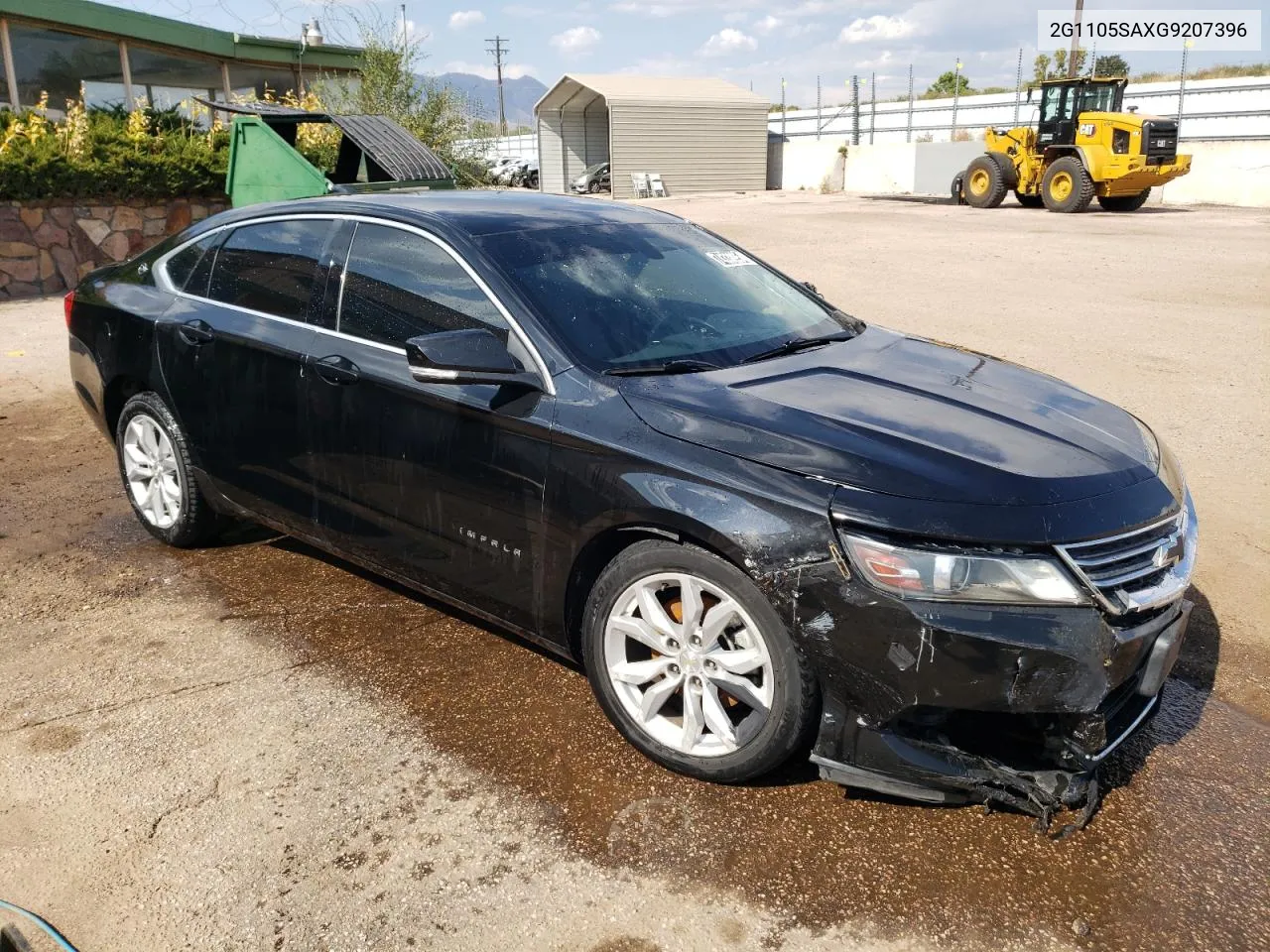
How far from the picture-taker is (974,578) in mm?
2604

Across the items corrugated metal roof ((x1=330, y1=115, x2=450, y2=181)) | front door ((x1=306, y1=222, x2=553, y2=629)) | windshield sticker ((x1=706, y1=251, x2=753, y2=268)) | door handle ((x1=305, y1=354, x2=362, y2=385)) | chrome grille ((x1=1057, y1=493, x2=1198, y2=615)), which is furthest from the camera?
corrugated metal roof ((x1=330, y1=115, x2=450, y2=181))

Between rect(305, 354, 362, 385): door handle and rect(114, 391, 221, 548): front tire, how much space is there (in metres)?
1.05

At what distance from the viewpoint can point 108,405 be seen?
504 centimetres

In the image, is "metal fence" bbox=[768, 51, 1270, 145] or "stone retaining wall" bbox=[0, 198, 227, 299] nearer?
"stone retaining wall" bbox=[0, 198, 227, 299]

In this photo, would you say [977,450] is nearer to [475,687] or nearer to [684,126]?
[475,687]

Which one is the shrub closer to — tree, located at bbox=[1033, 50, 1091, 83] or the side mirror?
the side mirror

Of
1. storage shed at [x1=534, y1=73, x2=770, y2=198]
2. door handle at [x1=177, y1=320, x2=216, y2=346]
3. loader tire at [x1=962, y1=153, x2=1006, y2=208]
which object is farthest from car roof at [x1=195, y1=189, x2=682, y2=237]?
storage shed at [x1=534, y1=73, x2=770, y2=198]

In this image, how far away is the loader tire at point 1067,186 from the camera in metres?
22.3

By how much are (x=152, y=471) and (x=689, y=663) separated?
119 inches

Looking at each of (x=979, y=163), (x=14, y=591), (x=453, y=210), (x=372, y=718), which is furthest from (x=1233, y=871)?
(x=979, y=163)

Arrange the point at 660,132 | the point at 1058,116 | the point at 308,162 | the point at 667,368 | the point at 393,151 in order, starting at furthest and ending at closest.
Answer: the point at 660,132, the point at 1058,116, the point at 308,162, the point at 393,151, the point at 667,368

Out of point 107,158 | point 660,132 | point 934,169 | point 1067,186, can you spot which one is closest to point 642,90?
point 660,132

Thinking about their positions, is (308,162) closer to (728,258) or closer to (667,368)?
(728,258)

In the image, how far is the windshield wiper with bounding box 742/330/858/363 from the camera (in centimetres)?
361
